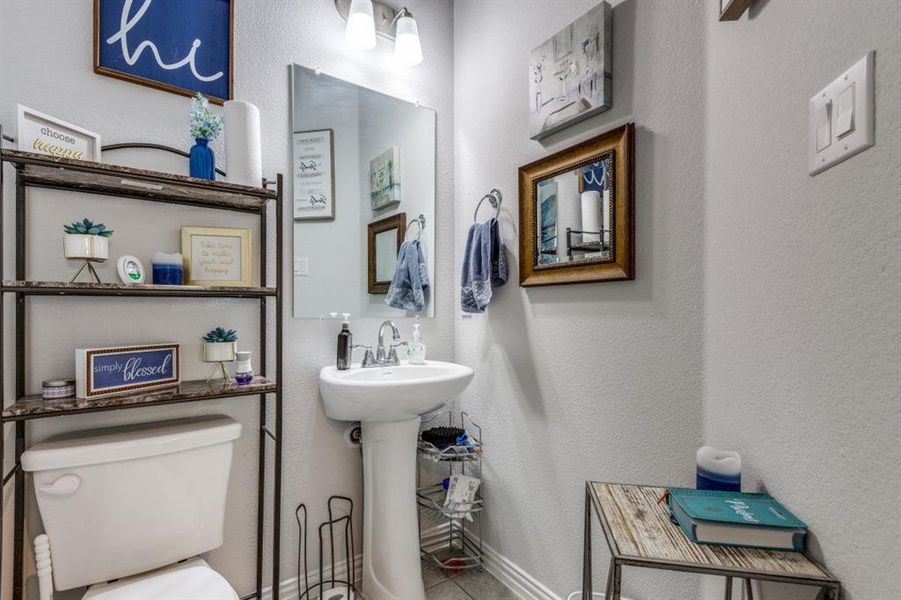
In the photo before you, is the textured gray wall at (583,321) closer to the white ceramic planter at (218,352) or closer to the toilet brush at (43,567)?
the white ceramic planter at (218,352)

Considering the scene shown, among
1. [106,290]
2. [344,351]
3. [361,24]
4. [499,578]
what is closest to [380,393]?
[344,351]

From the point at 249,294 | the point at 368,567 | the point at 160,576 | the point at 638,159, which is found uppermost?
the point at 638,159

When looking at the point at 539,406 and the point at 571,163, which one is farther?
the point at 539,406

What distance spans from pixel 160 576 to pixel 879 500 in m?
1.52

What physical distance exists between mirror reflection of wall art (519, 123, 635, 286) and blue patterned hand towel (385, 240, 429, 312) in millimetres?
474

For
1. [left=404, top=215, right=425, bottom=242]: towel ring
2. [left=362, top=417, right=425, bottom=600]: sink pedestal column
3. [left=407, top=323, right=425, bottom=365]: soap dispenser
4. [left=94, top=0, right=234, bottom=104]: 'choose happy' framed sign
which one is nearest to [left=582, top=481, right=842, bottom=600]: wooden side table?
[left=362, top=417, right=425, bottom=600]: sink pedestal column

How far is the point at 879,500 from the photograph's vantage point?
0.57 m

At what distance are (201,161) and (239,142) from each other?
121 mm

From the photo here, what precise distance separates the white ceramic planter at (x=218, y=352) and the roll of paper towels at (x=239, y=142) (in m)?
0.50

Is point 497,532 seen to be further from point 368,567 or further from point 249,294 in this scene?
point 249,294

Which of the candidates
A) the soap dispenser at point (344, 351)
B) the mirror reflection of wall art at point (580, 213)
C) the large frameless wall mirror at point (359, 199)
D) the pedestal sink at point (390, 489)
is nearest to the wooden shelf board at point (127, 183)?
the large frameless wall mirror at point (359, 199)

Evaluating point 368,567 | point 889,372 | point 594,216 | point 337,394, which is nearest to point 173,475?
point 337,394

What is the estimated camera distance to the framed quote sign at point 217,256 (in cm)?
136

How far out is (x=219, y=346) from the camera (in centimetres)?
134
